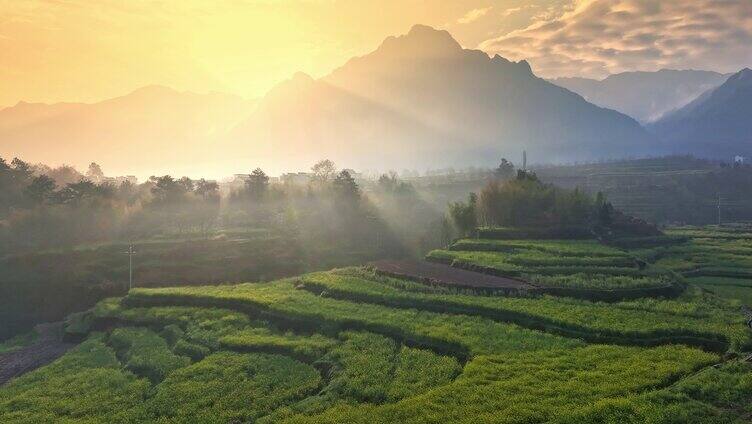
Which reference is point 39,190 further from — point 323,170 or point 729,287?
point 729,287

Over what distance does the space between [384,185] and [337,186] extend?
3506cm

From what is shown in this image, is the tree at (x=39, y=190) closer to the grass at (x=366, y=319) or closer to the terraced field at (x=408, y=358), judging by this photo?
the grass at (x=366, y=319)

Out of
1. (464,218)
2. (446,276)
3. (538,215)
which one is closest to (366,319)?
(446,276)

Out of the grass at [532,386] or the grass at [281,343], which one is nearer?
the grass at [532,386]

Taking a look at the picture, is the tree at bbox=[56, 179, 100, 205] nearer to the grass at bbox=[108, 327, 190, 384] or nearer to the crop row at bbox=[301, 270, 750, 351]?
the grass at bbox=[108, 327, 190, 384]

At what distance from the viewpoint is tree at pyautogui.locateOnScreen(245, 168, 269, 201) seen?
125m

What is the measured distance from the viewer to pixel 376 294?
43656 millimetres

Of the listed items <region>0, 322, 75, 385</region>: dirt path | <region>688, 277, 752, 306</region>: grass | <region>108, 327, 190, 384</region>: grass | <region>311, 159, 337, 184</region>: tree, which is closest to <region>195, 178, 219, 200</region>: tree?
<region>311, 159, 337, 184</region>: tree

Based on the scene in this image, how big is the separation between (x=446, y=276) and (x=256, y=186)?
84.5m

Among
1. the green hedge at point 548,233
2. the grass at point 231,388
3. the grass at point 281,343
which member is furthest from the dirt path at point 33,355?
the green hedge at point 548,233

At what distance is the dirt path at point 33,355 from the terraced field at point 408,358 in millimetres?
2759

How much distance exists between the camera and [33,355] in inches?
1779

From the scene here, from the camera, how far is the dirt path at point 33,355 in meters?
41.4

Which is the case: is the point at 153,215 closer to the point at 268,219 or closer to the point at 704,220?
the point at 268,219
